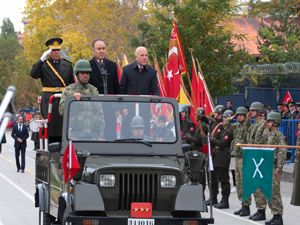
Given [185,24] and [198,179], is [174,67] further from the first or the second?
[198,179]

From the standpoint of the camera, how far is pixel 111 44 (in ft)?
188

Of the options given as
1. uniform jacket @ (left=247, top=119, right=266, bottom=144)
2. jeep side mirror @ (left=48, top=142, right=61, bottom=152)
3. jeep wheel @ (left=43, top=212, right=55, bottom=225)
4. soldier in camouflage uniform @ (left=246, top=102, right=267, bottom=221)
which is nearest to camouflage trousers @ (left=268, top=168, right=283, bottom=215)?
soldier in camouflage uniform @ (left=246, top=102, right=267, bottom=221)

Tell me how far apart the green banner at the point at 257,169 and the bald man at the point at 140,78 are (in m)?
2.34

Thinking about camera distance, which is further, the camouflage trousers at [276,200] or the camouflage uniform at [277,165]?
the camouflage trousers at [276,200]

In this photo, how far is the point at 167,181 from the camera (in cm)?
1110

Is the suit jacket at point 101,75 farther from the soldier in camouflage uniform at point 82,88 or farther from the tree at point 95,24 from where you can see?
the tree at point 95,24

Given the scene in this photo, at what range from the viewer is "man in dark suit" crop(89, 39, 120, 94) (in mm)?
13508

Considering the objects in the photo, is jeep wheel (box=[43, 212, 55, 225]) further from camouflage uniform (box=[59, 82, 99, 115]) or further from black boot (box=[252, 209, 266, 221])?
black boot (box=[252, 209, 266, 221])

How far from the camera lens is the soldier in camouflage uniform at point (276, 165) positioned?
53.9ft

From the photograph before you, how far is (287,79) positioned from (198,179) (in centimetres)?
3675

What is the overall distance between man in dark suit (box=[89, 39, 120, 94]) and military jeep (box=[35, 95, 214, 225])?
4.06 feet

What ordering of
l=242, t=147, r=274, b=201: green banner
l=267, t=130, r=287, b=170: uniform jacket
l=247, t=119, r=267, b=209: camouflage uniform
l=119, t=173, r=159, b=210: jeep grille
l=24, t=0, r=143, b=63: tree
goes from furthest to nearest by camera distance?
l=24, t=0, r=143, b=63: tree, l=247, t=119, r=267, b=209: camouflage uniform, l=267, t=130, r=287, b=170: uniform jacket, l=242, t=147, r=274, b=201: green banner, l=119, t=173, r=159, b=210: jeep grille

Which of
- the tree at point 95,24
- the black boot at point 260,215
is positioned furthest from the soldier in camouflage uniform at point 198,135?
the tree at point 95,24

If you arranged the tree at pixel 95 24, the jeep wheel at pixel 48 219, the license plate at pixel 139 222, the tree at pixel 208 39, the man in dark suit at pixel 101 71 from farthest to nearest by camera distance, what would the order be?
the tree at pixel 95 24
the tree at pixel 208 39
the man in dark suit at pixel 101 71
the jeep wheel at pixel 48 219
the license plate at pixel 139 222
